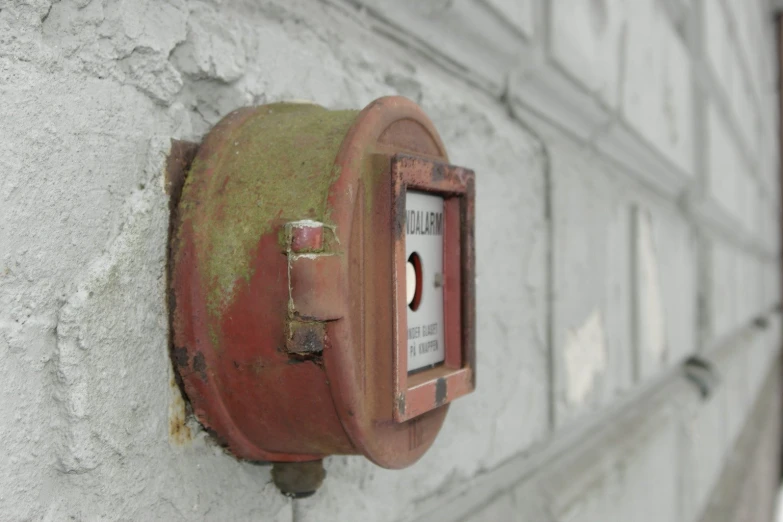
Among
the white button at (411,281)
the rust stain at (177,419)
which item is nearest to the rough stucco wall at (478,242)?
the rust stain at (177,419)

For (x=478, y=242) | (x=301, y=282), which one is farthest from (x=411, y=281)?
(x=478, y=242)

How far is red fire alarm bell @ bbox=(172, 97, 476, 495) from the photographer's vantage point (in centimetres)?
37

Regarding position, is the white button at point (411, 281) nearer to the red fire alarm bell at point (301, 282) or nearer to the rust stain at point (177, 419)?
the red fire alarm bell at point (301, 282)

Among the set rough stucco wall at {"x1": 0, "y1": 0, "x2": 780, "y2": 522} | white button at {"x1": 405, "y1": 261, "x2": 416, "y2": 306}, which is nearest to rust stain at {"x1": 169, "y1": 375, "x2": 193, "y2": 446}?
rough stucco wall at {"x1": 0, "y1": 0, "x2": 780, "y2": 522}

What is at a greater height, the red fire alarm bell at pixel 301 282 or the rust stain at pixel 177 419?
the red fire alarm bell at pixel 301 282

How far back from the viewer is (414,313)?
48cm

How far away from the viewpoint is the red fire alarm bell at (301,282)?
373mm

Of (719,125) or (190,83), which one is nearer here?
(190,83)

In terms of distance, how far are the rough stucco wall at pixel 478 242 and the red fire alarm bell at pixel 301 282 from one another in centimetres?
2

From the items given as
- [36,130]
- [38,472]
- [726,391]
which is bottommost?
[726,391]

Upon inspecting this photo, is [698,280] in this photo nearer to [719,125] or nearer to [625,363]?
[719,125]

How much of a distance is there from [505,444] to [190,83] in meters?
0.59

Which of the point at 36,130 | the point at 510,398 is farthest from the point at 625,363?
the point at 36,130

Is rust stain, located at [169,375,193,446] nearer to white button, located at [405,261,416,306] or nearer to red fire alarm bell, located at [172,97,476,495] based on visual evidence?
red fire alarm bell, located at [172,97,476,495]
